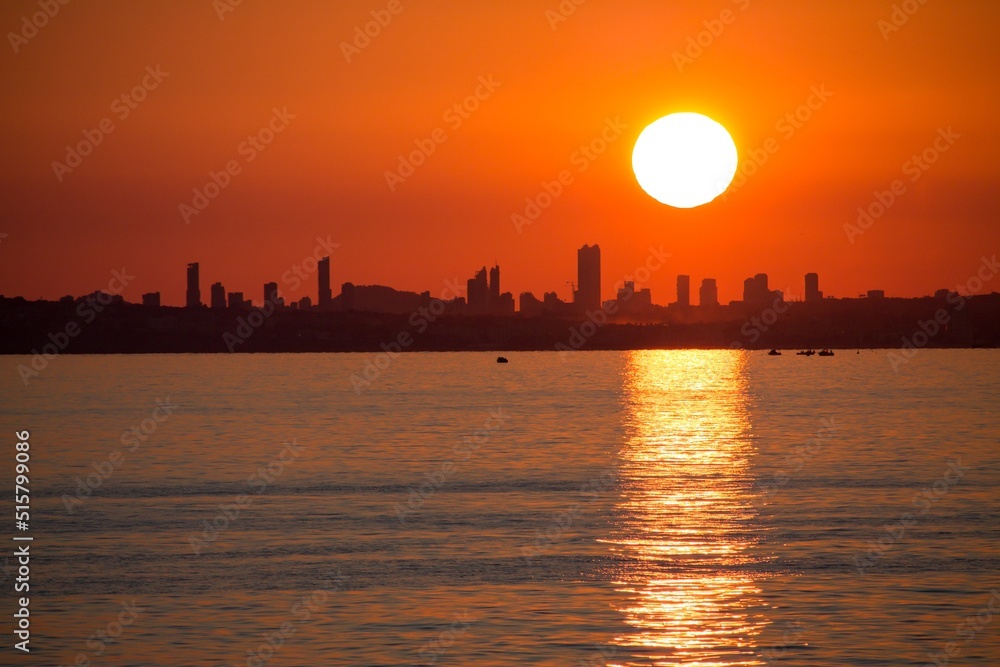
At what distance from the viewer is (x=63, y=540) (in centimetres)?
4353

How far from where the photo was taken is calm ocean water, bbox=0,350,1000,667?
29.2 m

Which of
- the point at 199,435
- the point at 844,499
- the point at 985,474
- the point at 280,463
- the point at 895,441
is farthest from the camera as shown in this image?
the point at 199,435

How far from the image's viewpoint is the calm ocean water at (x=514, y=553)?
95.8 feet

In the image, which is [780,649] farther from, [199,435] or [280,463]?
[199,435]

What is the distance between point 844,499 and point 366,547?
23.7m

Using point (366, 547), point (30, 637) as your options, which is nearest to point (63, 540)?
point (366, 547)

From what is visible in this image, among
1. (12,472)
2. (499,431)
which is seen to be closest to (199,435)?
(499,431)

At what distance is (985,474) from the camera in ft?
219

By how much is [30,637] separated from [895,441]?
243 ft

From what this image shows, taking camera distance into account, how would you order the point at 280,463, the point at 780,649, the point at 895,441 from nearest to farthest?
the point at 780,649
the point at 280,463
the point at 895,441

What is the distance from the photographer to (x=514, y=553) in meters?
40.3

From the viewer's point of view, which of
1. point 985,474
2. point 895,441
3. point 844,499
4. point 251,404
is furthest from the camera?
point 251,404

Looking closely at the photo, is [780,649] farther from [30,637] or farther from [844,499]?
[844,499]

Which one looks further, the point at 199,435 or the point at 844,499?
the point at 199,435
